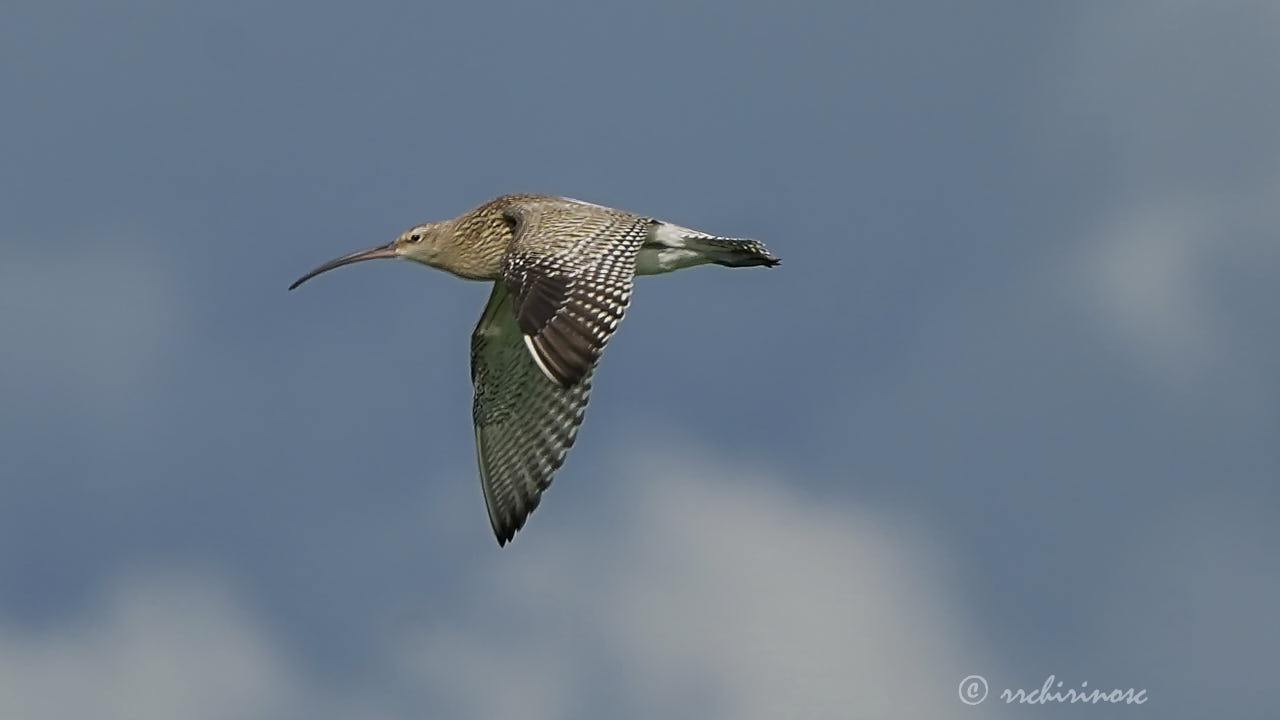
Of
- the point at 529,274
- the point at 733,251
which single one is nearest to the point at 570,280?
the point at 529,274

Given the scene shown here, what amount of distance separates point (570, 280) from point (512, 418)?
171 inches

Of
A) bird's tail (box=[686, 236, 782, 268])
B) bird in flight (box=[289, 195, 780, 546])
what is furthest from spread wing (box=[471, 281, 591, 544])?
bird's tail (box=[686, 236, 782, 268])

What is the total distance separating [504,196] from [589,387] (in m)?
1.98

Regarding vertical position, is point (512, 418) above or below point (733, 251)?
below

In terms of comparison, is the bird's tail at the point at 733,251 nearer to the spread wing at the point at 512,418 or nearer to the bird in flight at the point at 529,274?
the bird in flight at the point at 529,274

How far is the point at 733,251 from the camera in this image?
20.0 m

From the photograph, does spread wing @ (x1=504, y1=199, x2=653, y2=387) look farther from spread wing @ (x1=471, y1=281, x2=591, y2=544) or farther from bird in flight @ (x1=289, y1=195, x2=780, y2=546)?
spread wing @ (x1=471, y1=281, x2=591, y2=544)

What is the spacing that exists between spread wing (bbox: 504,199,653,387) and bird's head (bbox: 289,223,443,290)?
140 cm

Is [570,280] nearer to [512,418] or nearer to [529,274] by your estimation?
[529,274]

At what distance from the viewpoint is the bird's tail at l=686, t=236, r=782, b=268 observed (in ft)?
64.6

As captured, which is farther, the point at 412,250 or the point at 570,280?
the point at 412,250

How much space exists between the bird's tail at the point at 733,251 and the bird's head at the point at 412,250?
2447 millimetres

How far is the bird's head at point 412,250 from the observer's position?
20328 millimetres

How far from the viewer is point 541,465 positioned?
67.7ft
